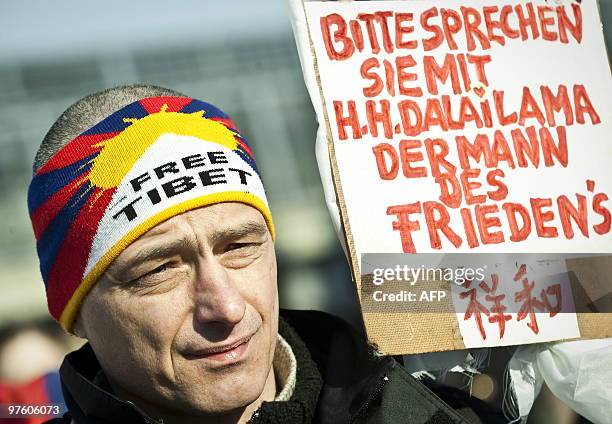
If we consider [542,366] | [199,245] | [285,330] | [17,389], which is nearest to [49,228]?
[199,245]

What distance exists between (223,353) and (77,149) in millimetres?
603

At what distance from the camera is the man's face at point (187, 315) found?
1.78m

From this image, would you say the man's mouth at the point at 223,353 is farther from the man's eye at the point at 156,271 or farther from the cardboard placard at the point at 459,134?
the cardboard placard at the point at 459,134

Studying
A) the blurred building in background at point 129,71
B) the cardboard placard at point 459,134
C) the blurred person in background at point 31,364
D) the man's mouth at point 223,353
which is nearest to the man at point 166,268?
the man's mouth at point 223,353

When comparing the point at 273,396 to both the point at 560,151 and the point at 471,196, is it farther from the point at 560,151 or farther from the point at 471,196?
the point at 560,151

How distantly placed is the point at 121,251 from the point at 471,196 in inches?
39.5

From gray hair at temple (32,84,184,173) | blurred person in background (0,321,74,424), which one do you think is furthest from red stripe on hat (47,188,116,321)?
blurred person in background (0,321,74,424)

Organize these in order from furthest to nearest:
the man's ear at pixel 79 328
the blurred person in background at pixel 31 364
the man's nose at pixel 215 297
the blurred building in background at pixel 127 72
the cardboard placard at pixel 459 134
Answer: the blurred building in background at pixel 127 72 < the blurred person in background at pixel 31 364 < the cardboard placard at pixel 459 134 < the man's ear at pixel 79 328 < the man's nose at pixel 215 297

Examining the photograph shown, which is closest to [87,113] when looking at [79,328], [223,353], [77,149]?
[77,149]

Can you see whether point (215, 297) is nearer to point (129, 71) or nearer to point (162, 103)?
point (162, 103)

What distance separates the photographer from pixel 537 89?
231 centimetres

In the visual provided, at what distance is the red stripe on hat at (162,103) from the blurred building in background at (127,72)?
3.13 feet

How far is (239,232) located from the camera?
1866 mm

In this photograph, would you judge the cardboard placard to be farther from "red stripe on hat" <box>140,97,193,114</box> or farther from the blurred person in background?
the blurred person in background
